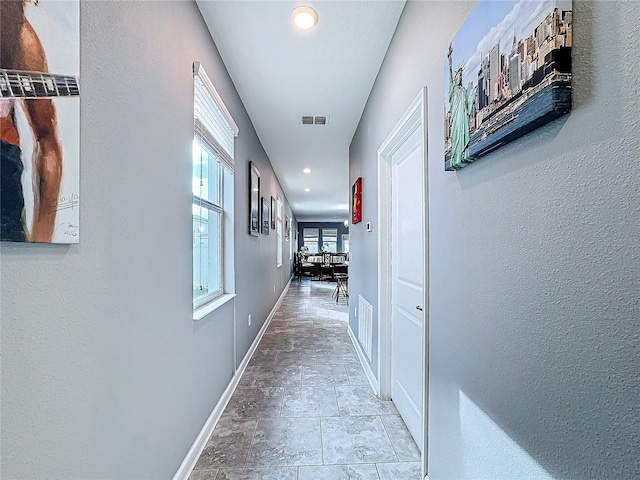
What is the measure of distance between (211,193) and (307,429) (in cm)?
177

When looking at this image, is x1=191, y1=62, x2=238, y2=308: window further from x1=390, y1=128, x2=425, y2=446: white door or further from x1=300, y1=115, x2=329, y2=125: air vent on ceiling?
x1=390, y1=128, x2=425, y2=446: white door

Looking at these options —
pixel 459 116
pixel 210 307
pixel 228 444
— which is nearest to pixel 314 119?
pixel 210 307

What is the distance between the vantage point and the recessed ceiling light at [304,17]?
1.63 meters

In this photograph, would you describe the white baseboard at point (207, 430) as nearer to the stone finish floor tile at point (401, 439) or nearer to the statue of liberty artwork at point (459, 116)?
the stone finish floor tile at point (401, 439)

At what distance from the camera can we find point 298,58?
2100mm

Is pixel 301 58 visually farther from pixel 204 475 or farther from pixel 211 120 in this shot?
pixel 204 475

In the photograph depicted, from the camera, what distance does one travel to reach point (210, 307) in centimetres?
186

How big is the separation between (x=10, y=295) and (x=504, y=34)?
4.37 ft

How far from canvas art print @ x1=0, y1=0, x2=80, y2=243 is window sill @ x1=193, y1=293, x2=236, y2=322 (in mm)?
1000

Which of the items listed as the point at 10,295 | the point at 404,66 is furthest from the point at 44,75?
the point at 404,66

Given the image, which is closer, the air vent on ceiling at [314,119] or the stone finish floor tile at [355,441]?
the stone finish floor tile at [355,441]

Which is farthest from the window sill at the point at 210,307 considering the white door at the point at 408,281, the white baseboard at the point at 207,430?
the white door at the point at 408,281

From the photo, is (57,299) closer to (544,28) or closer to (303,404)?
(544,28)

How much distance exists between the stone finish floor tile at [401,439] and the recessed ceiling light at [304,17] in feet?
8.53
